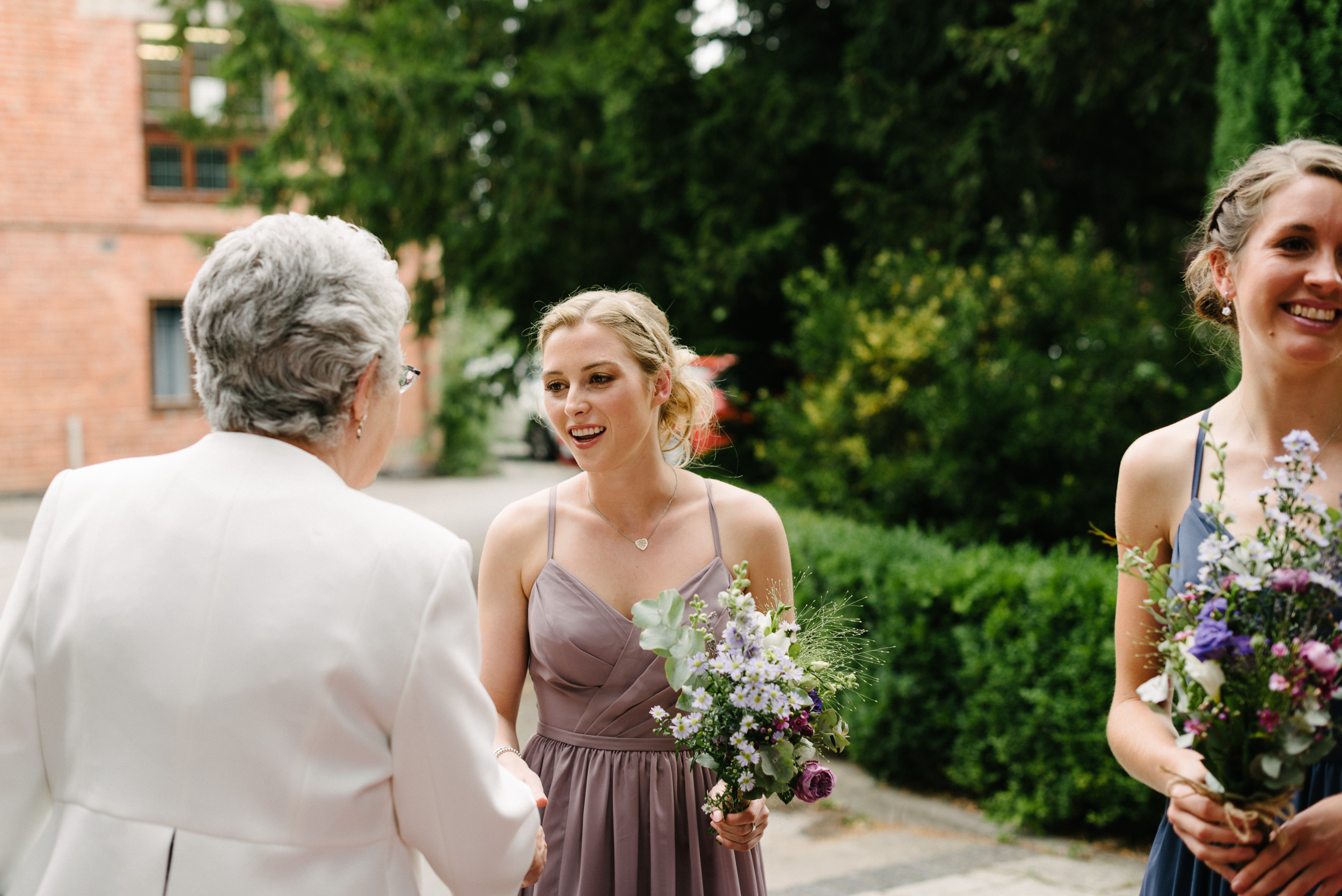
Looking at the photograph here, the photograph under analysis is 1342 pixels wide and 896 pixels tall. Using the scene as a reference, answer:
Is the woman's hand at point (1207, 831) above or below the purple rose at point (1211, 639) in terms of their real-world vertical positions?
below

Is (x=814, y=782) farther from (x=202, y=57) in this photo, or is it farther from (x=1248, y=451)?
(x=202, y=57)

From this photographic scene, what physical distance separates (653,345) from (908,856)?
3264 millimetres

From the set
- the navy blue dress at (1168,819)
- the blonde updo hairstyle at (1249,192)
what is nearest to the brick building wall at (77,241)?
the blonde updo hairstyle at (1249,192)

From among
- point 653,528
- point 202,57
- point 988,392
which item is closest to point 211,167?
point 202,57

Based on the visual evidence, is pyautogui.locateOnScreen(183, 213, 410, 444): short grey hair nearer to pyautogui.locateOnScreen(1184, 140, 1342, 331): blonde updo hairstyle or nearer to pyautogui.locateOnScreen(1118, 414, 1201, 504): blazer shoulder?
pyautogui.locateOnScreen(1118, 414, 1201, 504): blazer shoulder

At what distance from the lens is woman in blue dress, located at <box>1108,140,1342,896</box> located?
1.70 m

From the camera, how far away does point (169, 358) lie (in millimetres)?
18797

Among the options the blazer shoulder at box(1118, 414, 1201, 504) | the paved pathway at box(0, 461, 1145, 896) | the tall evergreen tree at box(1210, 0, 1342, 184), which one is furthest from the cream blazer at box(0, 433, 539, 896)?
the tall evergreen tree at box(1210, 0, 1342, 184)

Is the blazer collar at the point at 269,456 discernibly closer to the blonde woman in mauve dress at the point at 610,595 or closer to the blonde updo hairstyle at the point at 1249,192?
the blonde woman in mauve dress at the point at 610,595

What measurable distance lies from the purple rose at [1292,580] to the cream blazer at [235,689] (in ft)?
4.07

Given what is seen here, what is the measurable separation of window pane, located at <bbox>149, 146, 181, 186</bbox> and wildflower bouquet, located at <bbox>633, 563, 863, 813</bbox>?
19.5 meters

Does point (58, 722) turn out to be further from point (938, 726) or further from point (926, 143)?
point (926, 143)

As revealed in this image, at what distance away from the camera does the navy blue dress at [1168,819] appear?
75.5 inches

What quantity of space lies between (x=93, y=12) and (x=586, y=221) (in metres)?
13.0
